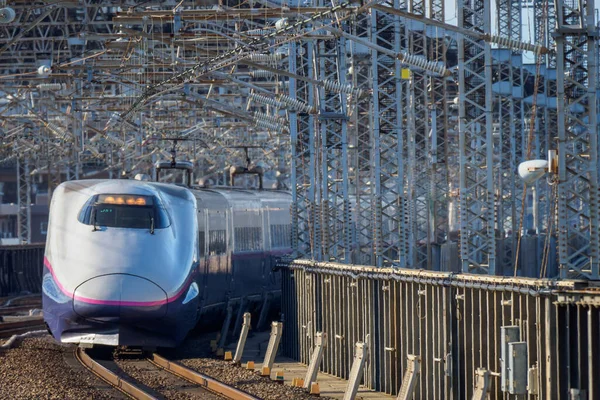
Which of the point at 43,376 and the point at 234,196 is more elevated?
the point at 234,196

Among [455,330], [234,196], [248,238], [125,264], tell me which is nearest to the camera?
[455,330]

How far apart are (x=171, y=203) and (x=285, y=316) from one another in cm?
300

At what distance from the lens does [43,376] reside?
20781 millimetres

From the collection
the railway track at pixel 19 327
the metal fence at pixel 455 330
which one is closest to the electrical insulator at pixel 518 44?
the metal fence at pixel 455 330

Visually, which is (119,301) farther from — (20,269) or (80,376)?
(20,269)

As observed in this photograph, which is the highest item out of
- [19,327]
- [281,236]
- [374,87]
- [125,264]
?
[374,87]

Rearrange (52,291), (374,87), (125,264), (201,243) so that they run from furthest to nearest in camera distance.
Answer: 1. (374,87)
2. (201,243)
3. (52,291)
4. (125,264)

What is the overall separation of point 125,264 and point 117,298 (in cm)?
61

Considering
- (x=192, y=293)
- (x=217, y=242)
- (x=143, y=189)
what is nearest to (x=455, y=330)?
(x=192, y=293)

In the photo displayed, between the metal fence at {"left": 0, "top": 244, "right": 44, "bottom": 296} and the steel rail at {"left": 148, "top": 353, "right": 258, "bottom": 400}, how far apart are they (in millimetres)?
23682

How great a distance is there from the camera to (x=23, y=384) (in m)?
19.9

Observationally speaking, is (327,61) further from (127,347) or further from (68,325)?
(68,325)

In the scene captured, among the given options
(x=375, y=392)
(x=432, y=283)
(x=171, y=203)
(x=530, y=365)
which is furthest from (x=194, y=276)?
(x=530, y=365)

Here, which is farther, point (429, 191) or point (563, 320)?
point (429, 191)
